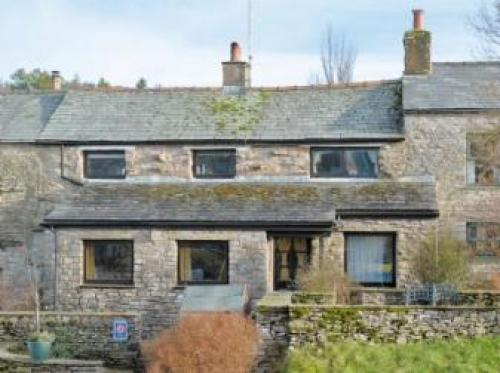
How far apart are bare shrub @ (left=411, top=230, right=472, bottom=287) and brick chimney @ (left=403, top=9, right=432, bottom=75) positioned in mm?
5760

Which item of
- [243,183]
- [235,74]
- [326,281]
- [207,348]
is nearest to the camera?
[207,348]

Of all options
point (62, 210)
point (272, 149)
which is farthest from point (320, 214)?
point (62, 210)

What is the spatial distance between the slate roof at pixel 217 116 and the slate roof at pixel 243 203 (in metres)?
1.59

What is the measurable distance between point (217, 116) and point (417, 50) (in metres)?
6.78

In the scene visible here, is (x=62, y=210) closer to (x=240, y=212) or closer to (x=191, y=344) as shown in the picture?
(x=240, y=212)

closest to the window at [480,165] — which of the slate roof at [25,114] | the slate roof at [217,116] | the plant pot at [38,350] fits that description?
the slate roof at [217,116]

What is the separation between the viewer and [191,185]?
24500 millimetres

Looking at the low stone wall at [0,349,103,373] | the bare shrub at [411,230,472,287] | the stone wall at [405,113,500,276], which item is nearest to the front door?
the bare shrub at [411,230,472,287]

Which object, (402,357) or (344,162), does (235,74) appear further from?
(402,357)

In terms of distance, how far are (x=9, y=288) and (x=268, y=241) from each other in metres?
8.27

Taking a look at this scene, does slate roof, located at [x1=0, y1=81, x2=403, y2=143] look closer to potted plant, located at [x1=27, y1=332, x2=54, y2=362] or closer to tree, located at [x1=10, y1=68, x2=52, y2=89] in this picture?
potted plant, located at [x1=27, y1=332, x2=54, y2=362]

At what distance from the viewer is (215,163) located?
984 inches

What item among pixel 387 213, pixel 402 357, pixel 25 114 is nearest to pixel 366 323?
pixel 402 357

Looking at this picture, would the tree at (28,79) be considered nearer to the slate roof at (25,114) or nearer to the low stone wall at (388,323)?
the slate roof at (25,114)
